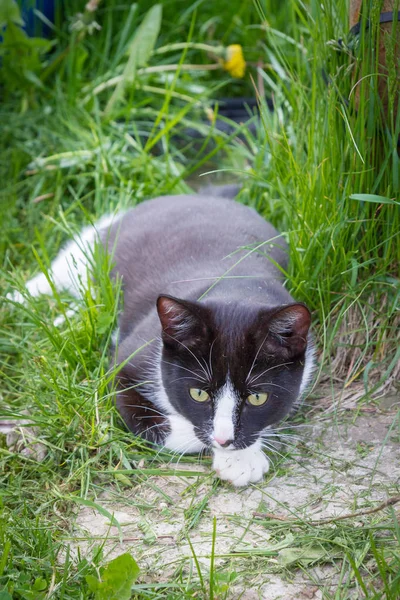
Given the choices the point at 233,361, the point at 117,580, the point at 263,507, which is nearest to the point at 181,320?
the point at 233,361

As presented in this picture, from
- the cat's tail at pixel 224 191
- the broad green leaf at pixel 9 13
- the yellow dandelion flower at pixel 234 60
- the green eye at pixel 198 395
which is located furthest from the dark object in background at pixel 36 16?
the green eye at pixel 198 395

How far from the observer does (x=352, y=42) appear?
7.73 ft

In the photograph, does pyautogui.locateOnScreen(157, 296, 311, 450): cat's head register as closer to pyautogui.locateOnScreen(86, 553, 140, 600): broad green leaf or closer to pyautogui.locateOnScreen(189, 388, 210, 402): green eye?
pyautogui.locateOnScreen(189, 388, 210, 402): green eye

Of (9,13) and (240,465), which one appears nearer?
(240,465)

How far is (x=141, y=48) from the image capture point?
154 inches

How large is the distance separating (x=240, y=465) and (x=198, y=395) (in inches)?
9.8

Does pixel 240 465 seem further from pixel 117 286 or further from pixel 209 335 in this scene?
pixel 117 286

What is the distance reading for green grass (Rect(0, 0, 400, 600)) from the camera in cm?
189

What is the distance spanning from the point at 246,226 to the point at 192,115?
5.22ft

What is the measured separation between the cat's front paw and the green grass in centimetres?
5

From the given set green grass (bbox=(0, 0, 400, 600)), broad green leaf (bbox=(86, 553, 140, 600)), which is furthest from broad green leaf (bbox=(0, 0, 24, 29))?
broad green leaf (bbox=(86, 553, 140, 600))

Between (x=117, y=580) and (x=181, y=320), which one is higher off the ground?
(x=181, y=320)

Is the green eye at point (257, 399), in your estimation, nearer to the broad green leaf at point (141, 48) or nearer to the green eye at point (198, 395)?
the green eye at point (198, 395)

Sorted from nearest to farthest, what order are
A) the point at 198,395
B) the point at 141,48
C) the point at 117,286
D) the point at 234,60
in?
1. the point at 198,395
2. the point at 117,286
3. the point at 141,48
4. the point at 234,60
